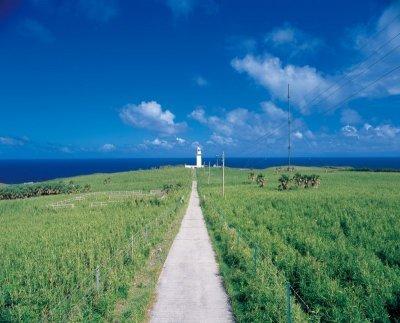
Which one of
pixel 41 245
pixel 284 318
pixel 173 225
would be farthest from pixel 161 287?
pixel 173 225

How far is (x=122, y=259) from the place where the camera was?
20.5m

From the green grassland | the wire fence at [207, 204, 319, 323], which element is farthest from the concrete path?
the wire fence at [207, 204, 319, 323]

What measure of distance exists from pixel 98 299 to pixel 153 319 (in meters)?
2.67

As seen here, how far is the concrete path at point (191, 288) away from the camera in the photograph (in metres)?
13.7

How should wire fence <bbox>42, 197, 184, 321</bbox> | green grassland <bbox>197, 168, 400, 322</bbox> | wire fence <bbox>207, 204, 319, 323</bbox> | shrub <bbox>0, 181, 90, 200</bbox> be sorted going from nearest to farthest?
wire fence <bbox>207, 204, 319, 323</bbox> → wire fence <bbox>42, 197, 184, 321</bbox> → green grassland <bbox>197, 168, 400, 322</bbox> → shrub <bbox>0, 181, 90, 200</bbox>

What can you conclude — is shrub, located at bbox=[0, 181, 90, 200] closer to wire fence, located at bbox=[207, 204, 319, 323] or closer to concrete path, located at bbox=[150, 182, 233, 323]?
wire fence, located at bbox=[207, 204, 319, 323]

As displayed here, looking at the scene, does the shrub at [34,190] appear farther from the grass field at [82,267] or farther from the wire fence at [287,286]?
the wire fence at [287,286]

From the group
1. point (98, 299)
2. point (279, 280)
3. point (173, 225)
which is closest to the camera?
point (98, 299)

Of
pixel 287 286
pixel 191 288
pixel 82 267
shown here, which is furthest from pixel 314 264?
pixel 82 267

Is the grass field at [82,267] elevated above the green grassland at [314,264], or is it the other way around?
the green grassland at [314,264]

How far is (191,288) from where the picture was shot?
16516mm

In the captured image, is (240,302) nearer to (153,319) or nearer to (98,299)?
(153,319)

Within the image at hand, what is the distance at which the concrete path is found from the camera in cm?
1369

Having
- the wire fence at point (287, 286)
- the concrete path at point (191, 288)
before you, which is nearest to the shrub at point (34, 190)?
the wire fence at point (287, 286)
